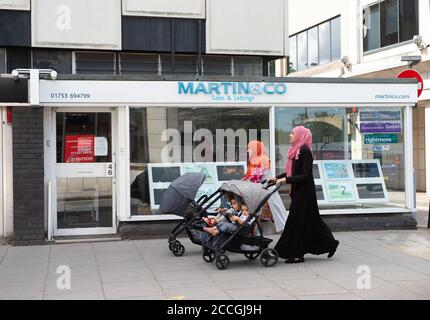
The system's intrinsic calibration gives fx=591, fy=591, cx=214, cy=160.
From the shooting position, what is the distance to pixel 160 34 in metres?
13.3

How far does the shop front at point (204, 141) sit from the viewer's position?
10.3 m

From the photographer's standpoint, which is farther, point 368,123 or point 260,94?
point 368,123

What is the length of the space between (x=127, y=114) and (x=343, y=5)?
17.9 meters

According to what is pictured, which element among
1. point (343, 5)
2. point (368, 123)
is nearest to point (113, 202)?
point (368, 123)

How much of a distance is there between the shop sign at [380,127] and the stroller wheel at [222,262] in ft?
16.7

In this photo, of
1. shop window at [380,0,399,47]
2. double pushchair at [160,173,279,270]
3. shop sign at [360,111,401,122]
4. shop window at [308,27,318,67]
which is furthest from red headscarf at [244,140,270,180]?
shop window at [308,27,318,67]

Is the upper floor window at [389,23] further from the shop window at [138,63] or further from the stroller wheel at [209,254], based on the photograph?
the stroller wheel at [209,254]

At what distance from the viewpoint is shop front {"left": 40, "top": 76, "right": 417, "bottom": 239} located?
10.3 meters

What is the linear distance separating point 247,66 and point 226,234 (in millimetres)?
7311

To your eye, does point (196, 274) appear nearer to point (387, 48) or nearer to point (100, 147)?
point (100, 147)

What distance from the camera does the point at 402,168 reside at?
38.0 feet

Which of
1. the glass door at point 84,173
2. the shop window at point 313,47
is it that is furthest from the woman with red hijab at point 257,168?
the shop window at point 313,47
